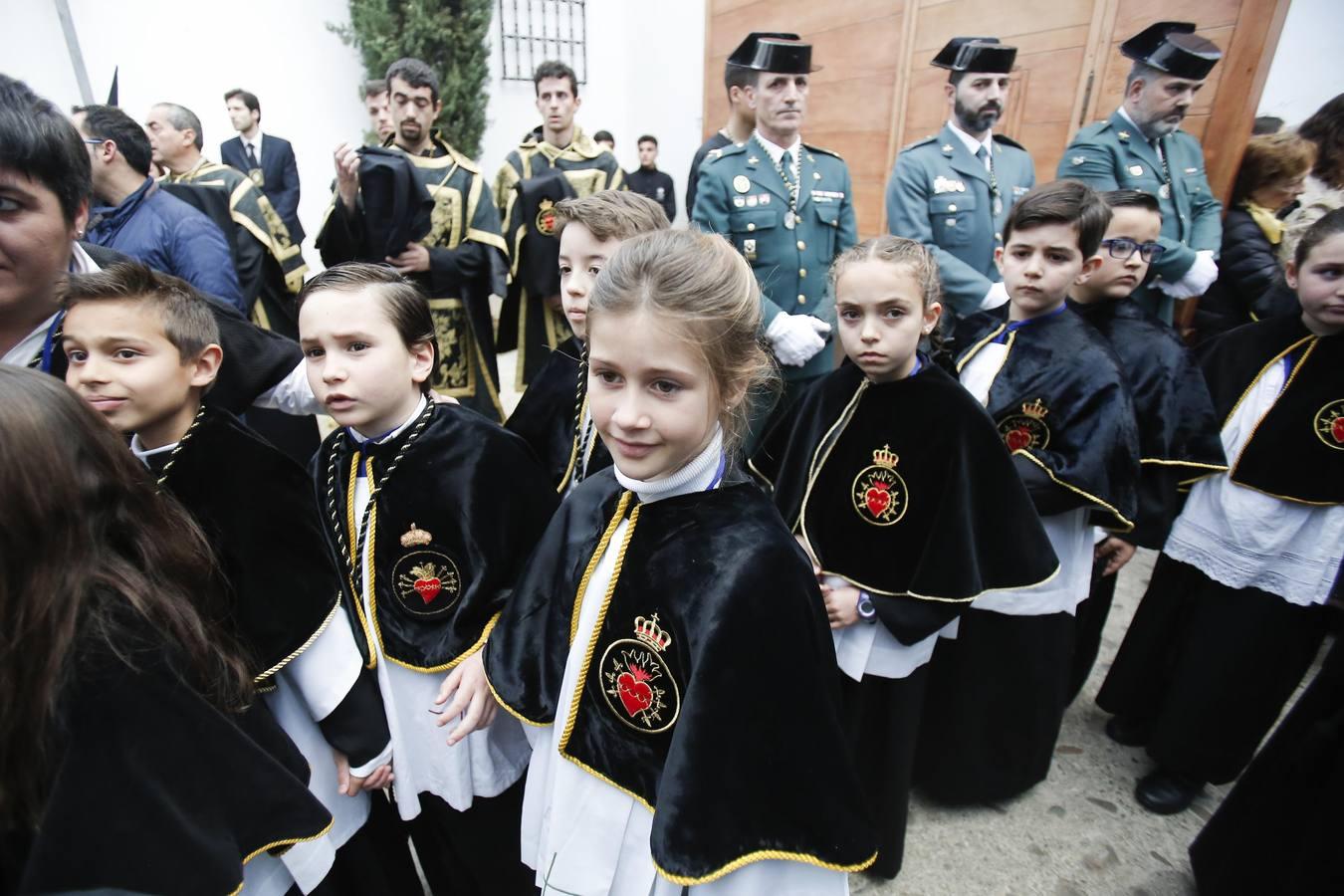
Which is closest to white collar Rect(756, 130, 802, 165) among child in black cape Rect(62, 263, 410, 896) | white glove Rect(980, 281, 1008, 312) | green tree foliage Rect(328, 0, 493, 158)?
white glove Rect(980, 281, 1008, 312)

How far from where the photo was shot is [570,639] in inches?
55.2

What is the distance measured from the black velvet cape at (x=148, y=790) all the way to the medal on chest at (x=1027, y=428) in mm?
1955

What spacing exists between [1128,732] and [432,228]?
409 cm

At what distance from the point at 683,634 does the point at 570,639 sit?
303 mm

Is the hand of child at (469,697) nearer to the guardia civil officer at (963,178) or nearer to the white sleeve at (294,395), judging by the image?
the white sleeve at (294,395)

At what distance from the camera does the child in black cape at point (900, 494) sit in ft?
5.63

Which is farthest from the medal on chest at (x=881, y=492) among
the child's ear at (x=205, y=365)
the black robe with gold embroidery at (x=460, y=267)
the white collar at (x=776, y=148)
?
the black robe with gold embroidery at (x=460, y=267)

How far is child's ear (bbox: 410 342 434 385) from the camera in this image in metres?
1.67

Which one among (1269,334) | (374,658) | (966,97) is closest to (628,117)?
(966,97)

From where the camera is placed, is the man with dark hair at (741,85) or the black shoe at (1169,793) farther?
the man with dark hair at (741,85)

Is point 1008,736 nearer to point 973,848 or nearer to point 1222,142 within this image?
point 973,848

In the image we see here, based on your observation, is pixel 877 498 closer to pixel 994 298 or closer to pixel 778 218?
pixel 994 298

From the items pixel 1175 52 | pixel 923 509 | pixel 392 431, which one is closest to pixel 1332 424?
pixel 923 509

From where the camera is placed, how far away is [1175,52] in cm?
310
